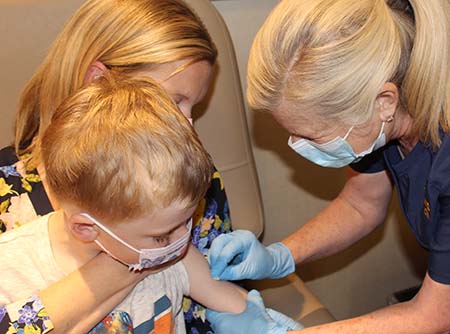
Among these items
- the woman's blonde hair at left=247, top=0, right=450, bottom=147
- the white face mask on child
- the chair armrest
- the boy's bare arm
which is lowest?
the chair armrest

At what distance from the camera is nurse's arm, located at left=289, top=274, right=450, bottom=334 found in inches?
51.0

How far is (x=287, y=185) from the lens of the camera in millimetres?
2010

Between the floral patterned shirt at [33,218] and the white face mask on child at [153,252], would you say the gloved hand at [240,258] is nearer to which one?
the floral patterned shirt at [33,218]

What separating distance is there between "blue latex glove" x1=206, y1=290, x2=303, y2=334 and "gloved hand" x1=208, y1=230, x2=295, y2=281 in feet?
0.20

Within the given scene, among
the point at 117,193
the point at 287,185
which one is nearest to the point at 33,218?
the point at 117,193

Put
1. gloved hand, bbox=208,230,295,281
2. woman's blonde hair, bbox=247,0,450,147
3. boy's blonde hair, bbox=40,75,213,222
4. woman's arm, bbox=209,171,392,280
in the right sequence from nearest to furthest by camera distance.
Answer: boy's blonde hair, bbox=40,75,213,222, woman's blonde hair, bbox=247,0,450,147, gloved hand, bbox=208,230,295,281, woman's arm, bbox=209,171,392,280

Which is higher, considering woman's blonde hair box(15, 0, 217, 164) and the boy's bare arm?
woman's blonde hair box(15, 0, 217, 164)

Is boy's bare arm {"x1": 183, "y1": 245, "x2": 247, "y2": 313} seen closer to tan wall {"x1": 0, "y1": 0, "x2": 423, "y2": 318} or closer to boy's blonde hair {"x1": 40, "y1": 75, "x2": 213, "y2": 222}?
boy's blonde hair {"x1": 40, "y1": 75, "x2": 213, "y2": 222}

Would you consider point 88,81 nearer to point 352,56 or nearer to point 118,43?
point 118,43

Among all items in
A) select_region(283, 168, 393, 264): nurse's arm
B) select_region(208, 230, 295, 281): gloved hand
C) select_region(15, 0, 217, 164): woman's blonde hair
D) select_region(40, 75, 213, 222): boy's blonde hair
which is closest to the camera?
select_region(40, 75, 213, 222): boy's blonde hair

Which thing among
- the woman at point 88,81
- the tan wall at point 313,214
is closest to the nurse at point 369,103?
the woman at point 88,81

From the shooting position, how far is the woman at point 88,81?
3.80 ft

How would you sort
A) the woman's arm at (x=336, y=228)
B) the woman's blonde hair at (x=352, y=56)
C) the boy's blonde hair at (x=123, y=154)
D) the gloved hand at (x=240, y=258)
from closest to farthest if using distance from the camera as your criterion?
the boy's blonde hair at (x=123, y=154) < the woman's blonde hair at (x=352, y=56) < the gloved hand at (x=240, y=258) < the woman's arm at (x=336, y=228)

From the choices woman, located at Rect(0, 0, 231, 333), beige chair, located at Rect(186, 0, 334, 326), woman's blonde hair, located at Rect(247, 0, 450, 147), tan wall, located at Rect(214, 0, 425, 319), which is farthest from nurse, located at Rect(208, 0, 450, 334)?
tan wall, located at Rect(214, 0, 425, 319)
